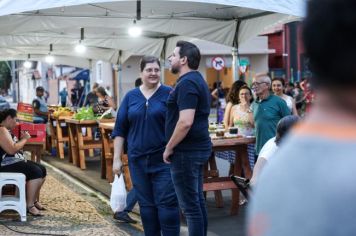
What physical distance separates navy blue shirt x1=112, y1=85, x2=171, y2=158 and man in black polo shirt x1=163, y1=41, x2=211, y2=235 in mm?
196

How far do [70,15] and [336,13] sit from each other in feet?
30.0

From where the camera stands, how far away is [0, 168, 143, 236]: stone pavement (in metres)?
6.45

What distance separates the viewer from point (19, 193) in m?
7.07

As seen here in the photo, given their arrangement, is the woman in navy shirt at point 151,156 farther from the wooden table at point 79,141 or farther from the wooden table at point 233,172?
the wooden table at point 79,141

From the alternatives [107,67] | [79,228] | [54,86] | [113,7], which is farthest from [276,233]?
[54,86]

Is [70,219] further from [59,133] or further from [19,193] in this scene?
[59,133]

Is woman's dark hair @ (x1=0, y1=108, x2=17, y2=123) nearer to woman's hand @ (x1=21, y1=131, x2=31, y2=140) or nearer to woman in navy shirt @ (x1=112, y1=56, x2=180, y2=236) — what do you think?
woman's hand @ (x1=21, y1=131, x2=31, y2=140)

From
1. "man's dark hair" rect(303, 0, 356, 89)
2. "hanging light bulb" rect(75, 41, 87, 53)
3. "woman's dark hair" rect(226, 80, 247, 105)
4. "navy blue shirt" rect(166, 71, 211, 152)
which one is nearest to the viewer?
"man's dark hair" rect(303, 0, 356, 89)

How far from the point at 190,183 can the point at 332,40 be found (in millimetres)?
3521

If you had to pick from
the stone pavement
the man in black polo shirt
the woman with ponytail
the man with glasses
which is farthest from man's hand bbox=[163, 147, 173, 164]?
the woman with ponytail

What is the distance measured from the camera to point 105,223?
6785 millimetres

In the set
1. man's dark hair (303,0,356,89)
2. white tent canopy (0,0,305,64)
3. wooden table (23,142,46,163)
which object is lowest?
wooden table (23,142,46,163)

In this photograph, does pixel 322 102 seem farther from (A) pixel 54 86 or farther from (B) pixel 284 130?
(A) pixel 54 86

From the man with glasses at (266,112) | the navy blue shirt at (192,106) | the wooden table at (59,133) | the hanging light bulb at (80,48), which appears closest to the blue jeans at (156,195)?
the navy blue shirt at (192,106)
